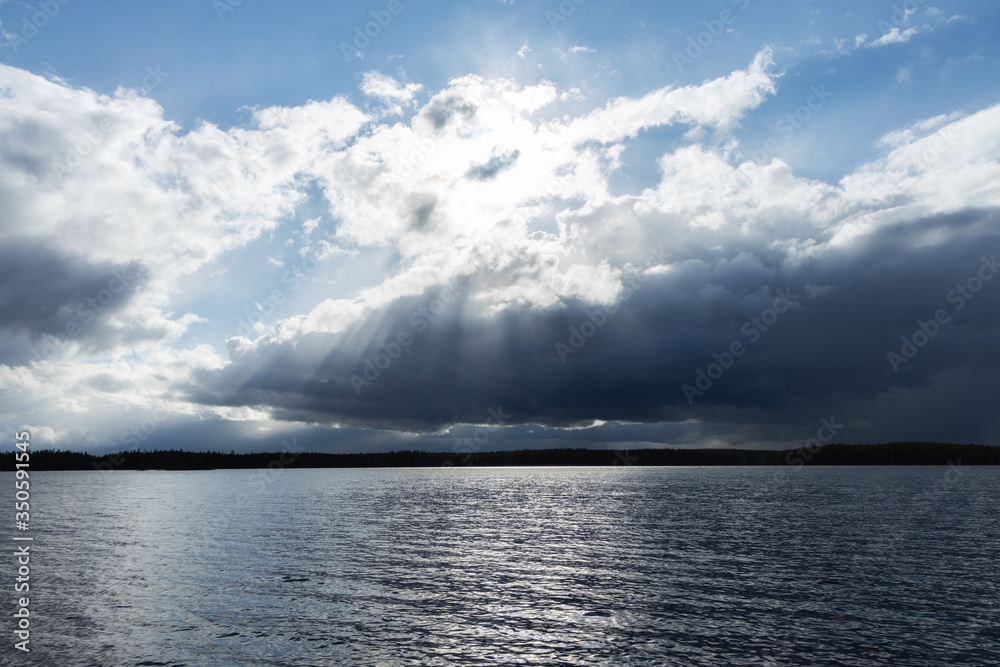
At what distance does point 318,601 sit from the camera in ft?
125

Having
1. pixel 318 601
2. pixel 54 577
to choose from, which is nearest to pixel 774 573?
pixel 318 601

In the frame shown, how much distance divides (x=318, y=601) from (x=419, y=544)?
27097mm

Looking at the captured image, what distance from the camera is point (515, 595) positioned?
39781mm

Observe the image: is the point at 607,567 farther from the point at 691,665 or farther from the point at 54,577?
the point at 54,577

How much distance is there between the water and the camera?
28625 mm

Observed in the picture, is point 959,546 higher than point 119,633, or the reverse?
point 119,633

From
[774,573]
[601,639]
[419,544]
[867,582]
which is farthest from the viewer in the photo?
[419,544]

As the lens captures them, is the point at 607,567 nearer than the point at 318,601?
No

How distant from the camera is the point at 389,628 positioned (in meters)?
32.1

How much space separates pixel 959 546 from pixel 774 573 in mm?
27881

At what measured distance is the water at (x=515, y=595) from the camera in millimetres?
28625

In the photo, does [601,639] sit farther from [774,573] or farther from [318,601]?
[774,573]

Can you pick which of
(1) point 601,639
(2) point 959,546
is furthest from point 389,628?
(2) point 959,546

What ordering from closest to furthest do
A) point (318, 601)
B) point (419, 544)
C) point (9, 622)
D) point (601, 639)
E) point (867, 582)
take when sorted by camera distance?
point (601, 639)
point (9, 622)
point (318, 601)
point (867, 582)
point (419, 544)
